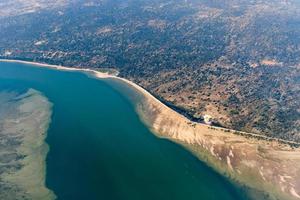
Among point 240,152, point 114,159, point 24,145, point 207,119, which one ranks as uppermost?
point 207,119

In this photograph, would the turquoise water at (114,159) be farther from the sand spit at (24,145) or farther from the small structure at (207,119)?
the small structure at (207,119)

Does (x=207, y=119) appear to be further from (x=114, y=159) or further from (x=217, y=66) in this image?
(x=217, y=66)

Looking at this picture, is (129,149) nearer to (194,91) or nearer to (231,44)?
(194,91)

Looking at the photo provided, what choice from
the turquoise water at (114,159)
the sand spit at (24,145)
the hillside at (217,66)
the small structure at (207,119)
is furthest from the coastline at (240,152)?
the sand spit at (24,145)

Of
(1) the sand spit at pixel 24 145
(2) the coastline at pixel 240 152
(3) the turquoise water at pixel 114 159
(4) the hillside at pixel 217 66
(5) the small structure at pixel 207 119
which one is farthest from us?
(4) the hillside at pixel 217 66

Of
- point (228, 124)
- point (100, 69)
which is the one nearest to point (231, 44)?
point (100, 69)

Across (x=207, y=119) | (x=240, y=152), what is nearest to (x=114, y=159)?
(x=207, y=119)

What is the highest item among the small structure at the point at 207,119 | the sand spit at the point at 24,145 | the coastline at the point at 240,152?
the small structure at the point at 207,119
